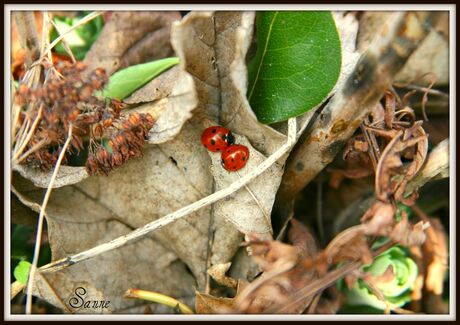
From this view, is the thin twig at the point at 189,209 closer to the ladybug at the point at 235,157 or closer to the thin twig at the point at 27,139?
the ladybug at the point at 235,157

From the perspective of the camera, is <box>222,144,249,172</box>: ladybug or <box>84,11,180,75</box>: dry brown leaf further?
<box>84,11,180,75</box>: dry brown leaf

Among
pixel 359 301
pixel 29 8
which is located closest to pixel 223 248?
pixel 359 301

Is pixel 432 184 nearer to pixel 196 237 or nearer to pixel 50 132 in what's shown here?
pixel 196 237

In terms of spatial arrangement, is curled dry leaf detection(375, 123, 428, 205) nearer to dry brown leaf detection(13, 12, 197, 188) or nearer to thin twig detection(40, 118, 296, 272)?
thin twig detection(40, 118, 296, 272)

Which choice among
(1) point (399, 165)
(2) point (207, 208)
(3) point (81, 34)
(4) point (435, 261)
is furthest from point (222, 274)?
(3) point (81, 34)

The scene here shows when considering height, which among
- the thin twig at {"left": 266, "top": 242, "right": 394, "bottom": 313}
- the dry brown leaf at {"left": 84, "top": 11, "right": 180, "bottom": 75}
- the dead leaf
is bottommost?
the thin twig at {"left": 266, "top": 242, "right": 394, "bottom": 313}

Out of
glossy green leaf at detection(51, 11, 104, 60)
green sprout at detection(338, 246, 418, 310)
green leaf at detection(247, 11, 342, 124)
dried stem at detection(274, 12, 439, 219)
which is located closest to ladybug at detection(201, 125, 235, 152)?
green leaf at detection(247, 11, 342, 124)
